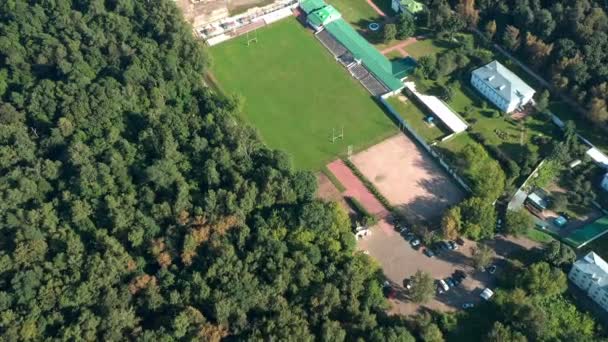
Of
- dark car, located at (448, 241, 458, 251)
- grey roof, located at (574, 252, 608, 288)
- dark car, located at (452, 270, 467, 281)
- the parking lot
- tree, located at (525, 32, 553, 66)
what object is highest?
tree, located at (525, 32, 553, 66)

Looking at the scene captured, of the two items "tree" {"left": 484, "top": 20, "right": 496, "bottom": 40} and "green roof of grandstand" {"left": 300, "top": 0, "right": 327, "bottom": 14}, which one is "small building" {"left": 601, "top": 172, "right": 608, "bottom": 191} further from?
"green roof of grandstand" {"left": 300, "top": 0, "right": 327, "bottom": 14}

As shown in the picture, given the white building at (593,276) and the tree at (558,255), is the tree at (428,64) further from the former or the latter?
the white building at (593,276)

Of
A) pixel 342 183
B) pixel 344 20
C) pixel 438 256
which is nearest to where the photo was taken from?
pixel 438 256

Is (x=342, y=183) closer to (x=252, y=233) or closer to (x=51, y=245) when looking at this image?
(x=252, y=233)

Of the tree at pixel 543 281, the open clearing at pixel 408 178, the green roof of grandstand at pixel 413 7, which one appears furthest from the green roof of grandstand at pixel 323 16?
the tree at pixel 543 281

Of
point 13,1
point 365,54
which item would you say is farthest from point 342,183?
point 13,1

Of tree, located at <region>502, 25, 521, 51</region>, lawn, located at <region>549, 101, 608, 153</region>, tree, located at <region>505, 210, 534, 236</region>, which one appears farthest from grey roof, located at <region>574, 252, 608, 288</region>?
tree, located at <region>502, 25, 521, 51</region>
